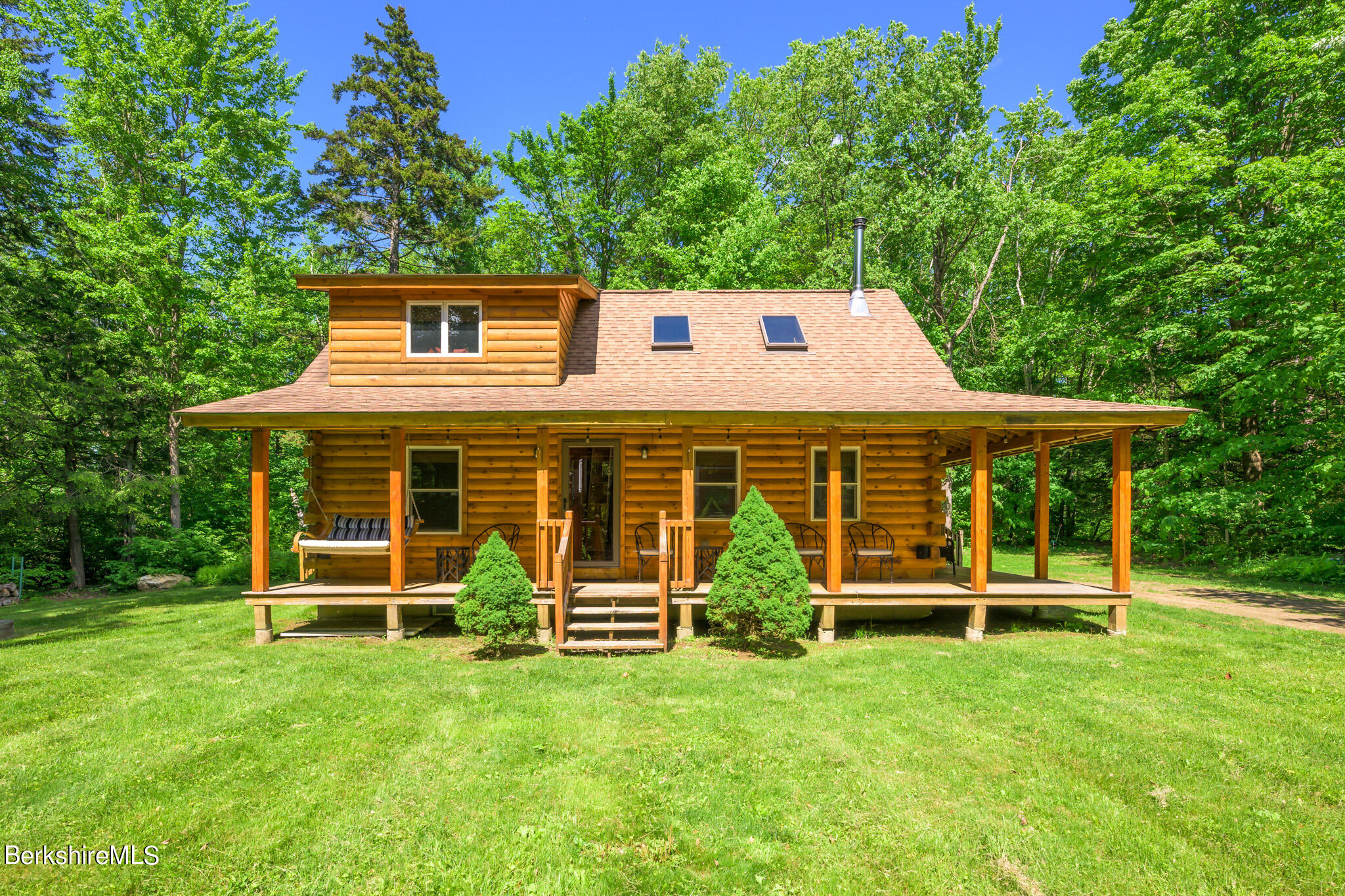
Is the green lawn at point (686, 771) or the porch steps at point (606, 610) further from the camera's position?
the porch steps at point (606, 610)

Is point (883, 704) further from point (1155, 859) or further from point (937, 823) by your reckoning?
point (1155, 859)

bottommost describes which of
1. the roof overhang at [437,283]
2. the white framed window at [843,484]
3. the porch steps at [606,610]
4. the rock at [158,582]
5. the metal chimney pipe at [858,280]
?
the rock at [158,582]

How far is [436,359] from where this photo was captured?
Result: 32.3 feet

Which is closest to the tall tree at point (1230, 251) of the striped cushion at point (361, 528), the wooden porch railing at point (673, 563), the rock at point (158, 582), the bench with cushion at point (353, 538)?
the wooden porch railing at point (673, 563)

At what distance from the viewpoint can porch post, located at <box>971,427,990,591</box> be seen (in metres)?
8.29

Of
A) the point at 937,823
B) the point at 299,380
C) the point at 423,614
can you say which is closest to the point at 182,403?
the point at 299,380

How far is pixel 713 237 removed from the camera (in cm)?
2050

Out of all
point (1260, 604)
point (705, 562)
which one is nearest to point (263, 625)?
point (705, 562)

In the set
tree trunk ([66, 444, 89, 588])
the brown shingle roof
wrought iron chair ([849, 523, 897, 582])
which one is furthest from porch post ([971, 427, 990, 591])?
tree trunk ([66, 444, 89, 588])

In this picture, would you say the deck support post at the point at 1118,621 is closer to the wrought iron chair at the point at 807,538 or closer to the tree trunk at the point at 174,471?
the wrought iron chair at the point at 807,538

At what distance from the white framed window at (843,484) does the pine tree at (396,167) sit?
1902 centimetres

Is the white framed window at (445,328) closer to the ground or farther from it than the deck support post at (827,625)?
farther from it

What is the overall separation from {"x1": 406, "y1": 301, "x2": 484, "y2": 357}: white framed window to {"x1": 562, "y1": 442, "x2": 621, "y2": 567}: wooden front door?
2483mm

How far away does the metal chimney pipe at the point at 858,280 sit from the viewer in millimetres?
11898
